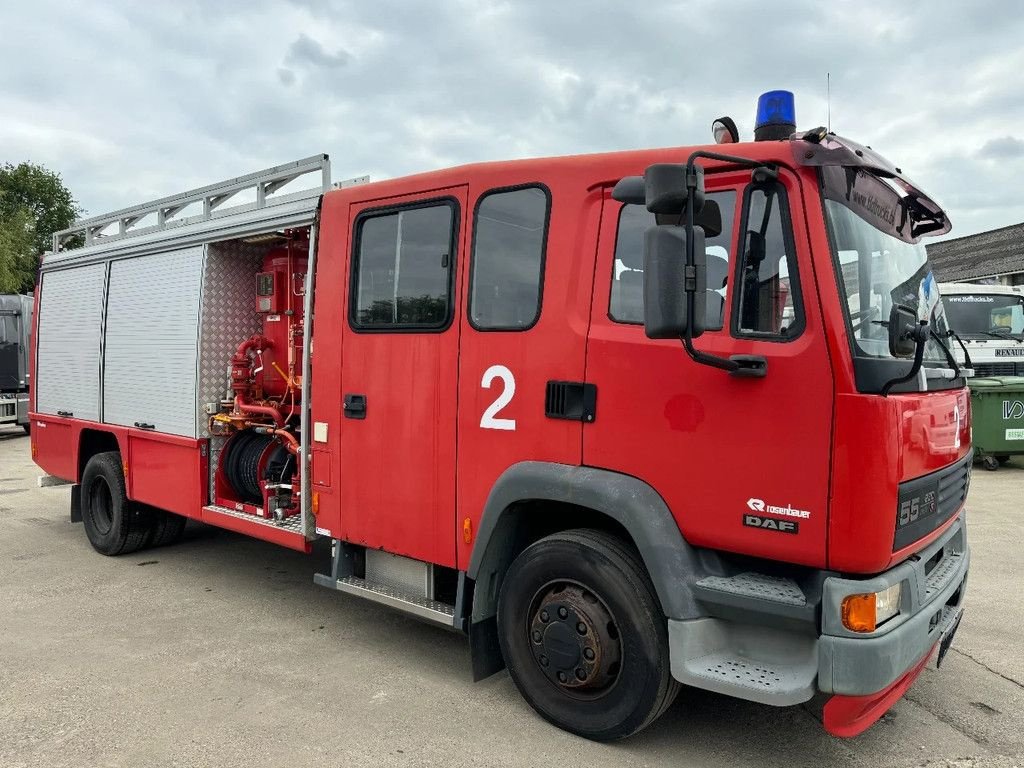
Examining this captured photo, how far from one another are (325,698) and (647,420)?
2.17 m

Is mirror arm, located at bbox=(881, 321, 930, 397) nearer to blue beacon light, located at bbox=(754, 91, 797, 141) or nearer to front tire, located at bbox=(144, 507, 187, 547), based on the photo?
blue beacon light, located at bbox=(754, 91, 797, 141)

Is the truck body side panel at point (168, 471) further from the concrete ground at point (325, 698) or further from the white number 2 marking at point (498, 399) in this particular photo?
the white number 2 marking at point (498, 399)

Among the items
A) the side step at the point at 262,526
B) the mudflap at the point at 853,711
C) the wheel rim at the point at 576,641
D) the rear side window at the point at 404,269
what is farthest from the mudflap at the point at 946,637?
the side step at the point at 262,526

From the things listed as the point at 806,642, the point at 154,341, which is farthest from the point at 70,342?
the point at 806,642

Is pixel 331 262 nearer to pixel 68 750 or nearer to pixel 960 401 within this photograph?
pixel 68 750

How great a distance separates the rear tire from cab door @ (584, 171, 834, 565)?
193 inches

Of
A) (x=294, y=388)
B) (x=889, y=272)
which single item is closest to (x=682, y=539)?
(x=889, y=272)

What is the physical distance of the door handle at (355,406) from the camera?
170 inches

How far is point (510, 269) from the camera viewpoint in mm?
3719

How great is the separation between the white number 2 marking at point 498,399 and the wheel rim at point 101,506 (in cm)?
458

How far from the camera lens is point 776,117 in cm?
347

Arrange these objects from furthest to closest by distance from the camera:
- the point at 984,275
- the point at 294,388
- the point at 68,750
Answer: the point at 984,275 < the point at 294,388 < the point at 68,750

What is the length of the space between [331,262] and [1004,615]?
15.9ft

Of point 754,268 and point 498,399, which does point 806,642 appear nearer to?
point 754,268
